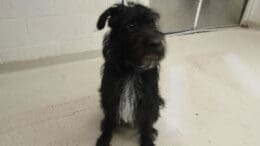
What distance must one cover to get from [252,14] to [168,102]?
2.12m

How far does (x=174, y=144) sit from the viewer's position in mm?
1618

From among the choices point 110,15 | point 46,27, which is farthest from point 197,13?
point 110,15

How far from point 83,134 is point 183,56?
4.58 ft

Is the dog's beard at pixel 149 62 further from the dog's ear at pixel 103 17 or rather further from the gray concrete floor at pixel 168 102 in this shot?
the gray concrete floor at pixel 168 102

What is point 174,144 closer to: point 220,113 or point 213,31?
point 220,113

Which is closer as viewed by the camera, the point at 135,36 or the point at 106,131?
the point at 135,36

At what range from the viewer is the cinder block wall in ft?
6.97

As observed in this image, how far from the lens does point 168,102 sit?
1.98 meters

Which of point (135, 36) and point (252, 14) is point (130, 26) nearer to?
point (135, 36)

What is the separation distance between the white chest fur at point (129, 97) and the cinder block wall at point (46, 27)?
1179 mm

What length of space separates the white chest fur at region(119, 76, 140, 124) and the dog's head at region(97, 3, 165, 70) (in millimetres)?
106

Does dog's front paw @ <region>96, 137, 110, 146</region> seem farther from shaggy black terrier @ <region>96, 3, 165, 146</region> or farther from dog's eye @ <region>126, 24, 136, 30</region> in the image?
dog's eye @ <region>126, 24, 136, 30</region>

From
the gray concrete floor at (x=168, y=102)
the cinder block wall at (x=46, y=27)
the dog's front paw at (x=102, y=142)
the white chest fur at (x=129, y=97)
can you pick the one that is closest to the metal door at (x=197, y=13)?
the gray concrete floor at (x=168, y=102)

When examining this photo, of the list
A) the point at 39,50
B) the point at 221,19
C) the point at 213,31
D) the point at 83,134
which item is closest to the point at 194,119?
the point at 83,134
